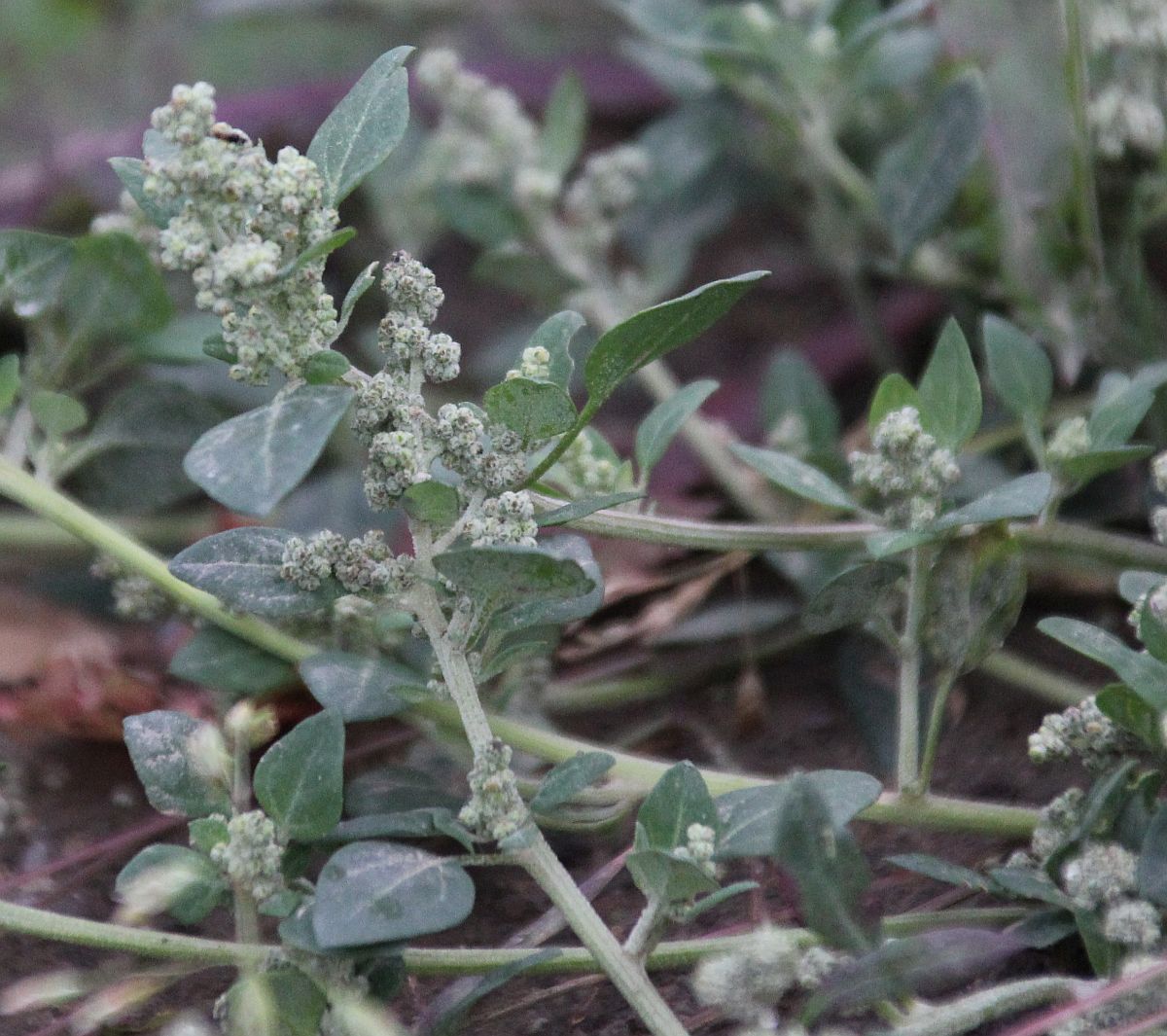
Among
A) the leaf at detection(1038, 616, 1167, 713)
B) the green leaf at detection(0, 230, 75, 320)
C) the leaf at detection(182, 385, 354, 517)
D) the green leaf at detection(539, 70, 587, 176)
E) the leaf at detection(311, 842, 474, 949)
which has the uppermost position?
the green leaf at detection(539, 70, 587, 176)

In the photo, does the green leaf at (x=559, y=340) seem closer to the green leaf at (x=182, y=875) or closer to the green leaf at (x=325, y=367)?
the green leaf at (x=325, y=367)

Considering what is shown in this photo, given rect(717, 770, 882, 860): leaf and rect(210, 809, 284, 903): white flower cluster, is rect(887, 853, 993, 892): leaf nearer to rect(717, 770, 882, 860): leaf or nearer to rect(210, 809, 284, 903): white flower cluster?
rect(717, 770, 882, 860): leaf

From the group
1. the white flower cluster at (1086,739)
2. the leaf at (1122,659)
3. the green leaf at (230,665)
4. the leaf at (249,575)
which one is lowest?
the white flower cluster at (1086,739)

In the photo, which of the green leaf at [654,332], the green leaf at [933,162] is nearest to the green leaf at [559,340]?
the green leaf at [654,332]

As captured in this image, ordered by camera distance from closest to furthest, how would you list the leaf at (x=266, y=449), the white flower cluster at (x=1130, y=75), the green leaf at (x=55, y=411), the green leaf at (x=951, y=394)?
1. the leaf at (x=266, y=449)
2. the green leaf at (x=951, y=394)
3. the green leaf at (x=55, y=411)
4. the white flower cluster at (x=1130, y=75)

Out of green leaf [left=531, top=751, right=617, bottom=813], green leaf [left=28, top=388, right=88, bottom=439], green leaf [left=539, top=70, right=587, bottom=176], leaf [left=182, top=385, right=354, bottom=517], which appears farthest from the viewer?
green leaf [left=539, top=70, right=587, bottom=176]

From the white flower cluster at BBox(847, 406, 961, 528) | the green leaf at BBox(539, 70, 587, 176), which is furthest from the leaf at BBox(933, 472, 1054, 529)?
the green leaf at BBox(539, 70, 587, 176)
